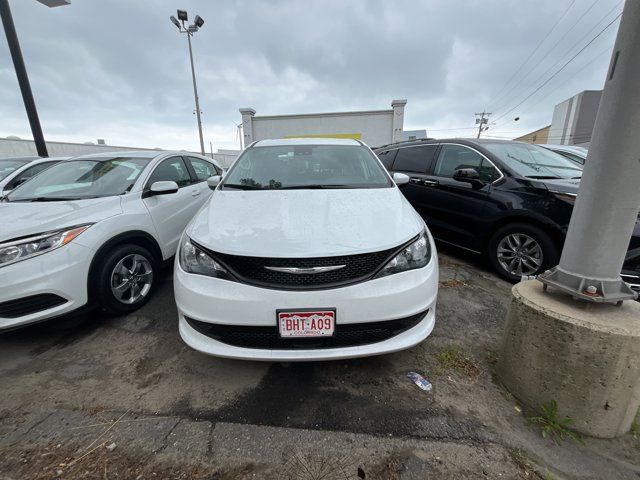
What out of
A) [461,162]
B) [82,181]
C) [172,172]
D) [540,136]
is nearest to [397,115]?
[461,162]

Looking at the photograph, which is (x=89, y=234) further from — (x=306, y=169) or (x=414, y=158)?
(x=414, y=158)

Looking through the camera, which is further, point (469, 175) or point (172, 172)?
point (172, 172)

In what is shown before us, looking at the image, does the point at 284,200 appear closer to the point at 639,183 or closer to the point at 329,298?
the point at 329,298

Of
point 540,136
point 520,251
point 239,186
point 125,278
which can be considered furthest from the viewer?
point 540,136

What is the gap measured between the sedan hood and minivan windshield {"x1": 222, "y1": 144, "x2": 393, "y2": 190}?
1.10 meters

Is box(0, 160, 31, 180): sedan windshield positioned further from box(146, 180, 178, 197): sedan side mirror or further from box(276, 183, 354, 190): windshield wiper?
box(276, 183, 354, 190): windshield wiper

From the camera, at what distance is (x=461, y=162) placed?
4008 mm

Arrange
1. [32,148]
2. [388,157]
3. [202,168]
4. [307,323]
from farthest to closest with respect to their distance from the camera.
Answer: [32,148] → [388,157] → [202,168] → [307,323]

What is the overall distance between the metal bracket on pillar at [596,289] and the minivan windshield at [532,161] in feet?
6.80

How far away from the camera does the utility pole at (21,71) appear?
219 inches

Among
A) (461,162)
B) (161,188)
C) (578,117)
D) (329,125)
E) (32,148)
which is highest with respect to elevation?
(578,117)

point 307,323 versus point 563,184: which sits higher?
point 563,184

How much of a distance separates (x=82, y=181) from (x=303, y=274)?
2918 mm

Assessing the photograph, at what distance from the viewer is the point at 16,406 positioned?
1872mm
